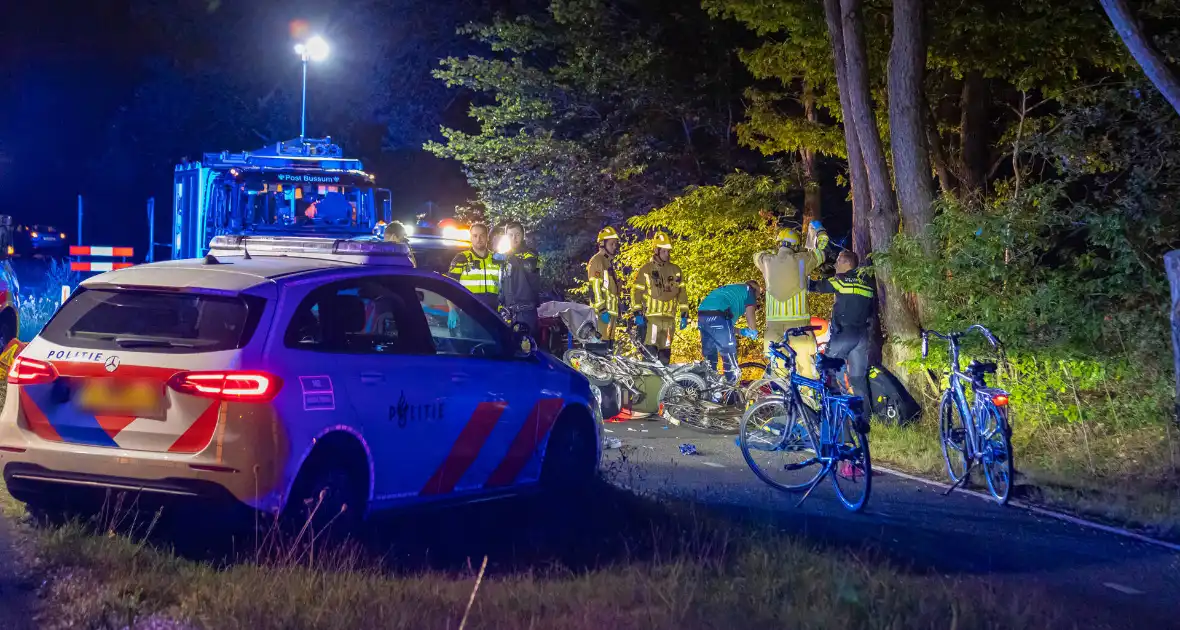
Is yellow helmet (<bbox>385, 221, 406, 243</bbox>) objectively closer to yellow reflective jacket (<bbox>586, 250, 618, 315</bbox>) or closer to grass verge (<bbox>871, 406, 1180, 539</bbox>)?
yellow reflective jacket (<bbox>586, 250, 618, 315</bbox>)

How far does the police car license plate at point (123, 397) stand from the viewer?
19.9 feet

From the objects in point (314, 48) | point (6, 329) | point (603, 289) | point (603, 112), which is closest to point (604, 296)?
point (603, 289)

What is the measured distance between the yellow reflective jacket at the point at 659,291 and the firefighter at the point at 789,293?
1.32 m

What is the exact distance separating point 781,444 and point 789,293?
3831 millimetres

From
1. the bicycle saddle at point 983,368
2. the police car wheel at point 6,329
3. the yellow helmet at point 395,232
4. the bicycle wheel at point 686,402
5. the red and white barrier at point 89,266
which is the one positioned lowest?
the bicycle wheel at point 686,402

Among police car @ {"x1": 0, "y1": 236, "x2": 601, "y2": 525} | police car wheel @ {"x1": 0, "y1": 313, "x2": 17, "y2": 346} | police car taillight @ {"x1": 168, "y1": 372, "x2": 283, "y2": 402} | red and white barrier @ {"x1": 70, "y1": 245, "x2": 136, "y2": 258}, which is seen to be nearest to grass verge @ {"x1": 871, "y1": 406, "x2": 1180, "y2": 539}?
police car @ {"x1": 0, "y1": 236, "x2": 601, "y2": 525}

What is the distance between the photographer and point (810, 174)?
19.5 m

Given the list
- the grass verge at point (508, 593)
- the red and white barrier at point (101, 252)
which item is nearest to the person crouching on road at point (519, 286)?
the grass verge at point (508, 593)

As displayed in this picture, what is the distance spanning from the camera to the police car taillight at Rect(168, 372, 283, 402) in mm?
5961

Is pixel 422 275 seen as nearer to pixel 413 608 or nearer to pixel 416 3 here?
pixel 413 608

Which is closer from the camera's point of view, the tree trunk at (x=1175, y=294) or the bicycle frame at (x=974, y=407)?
the bicycle frame at (x=974, y=407)

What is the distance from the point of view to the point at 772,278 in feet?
43.0

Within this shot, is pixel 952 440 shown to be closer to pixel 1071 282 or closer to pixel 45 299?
pixel 1071 282

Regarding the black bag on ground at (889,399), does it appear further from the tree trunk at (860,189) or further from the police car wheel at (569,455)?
the police car wheel at (569,455)
